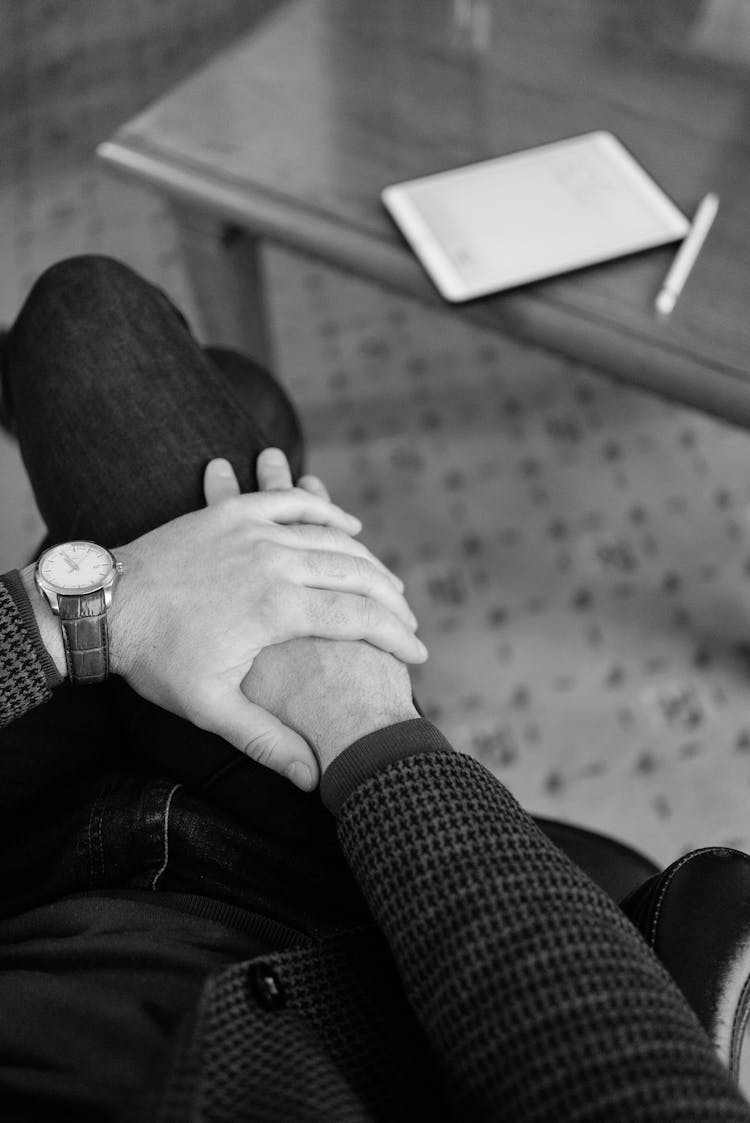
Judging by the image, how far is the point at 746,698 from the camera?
107cm

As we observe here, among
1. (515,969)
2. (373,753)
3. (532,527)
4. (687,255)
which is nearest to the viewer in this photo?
(515,969)

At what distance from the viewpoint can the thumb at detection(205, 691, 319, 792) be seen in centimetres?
52

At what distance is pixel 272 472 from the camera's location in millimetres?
632

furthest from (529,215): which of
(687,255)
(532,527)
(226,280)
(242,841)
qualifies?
(242,841)

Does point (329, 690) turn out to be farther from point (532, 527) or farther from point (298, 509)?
point (532, 527)

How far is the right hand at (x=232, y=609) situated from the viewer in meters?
0.54

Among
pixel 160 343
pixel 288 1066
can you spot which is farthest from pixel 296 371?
pixel 288 1066

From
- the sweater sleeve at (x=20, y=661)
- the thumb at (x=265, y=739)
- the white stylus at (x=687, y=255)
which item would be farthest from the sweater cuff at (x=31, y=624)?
the white stylus at (x=687, y=255)

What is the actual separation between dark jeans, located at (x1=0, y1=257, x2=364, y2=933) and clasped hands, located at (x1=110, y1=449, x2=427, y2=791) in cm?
4

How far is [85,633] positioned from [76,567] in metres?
0.04

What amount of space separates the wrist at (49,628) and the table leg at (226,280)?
515mm

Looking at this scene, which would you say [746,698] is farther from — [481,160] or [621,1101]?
[621,1101]

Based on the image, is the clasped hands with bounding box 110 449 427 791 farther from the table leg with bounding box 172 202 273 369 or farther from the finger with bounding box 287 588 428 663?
the table leg with bounding box 172 202 273 369

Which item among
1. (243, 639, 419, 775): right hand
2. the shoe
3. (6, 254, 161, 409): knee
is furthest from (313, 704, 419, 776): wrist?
the shoe
